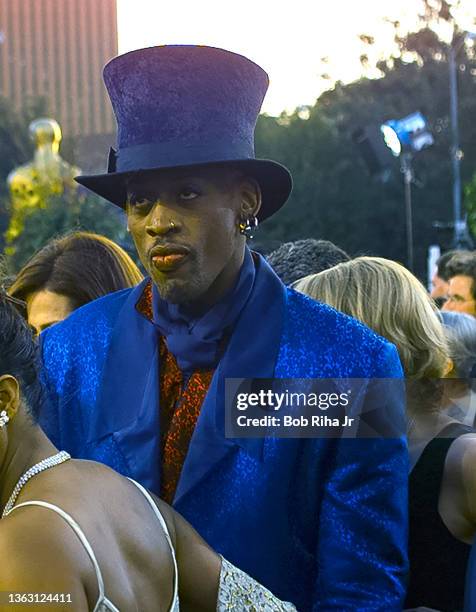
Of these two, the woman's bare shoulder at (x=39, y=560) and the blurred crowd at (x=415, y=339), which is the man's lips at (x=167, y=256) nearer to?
the blurred crowd at (x=415, y=339)

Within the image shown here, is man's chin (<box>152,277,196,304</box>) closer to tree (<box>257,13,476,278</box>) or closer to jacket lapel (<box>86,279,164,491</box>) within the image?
jacket lapel (<box>86,279,164,491</box>)

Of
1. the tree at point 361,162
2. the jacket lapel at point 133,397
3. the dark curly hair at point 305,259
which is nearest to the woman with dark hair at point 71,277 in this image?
the dark curly hair at point 305,259

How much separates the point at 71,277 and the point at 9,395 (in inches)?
83.6

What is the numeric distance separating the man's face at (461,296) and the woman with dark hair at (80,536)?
4.12 m

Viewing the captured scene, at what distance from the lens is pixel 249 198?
100 inches

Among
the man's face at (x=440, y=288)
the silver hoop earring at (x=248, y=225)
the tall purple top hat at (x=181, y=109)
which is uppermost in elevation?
the tall purple top hat at (x=181, y=109)

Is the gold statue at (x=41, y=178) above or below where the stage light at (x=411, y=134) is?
below

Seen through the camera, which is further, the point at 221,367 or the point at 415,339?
the point at 415,339

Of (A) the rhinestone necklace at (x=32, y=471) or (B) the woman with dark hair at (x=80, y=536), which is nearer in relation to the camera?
(B) the woman with dark hair at (x=80, y=536)

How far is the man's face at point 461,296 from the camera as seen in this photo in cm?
588

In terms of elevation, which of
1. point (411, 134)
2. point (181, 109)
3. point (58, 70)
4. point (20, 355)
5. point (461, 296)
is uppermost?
point (181, 109)

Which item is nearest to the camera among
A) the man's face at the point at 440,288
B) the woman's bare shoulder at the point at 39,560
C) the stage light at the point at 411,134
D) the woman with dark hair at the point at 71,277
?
the woman's bare shoulder at the point at 39,560

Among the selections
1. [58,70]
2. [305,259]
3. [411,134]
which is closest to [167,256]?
[305,259]

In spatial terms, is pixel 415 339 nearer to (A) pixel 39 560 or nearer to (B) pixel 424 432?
(B) pixel 424 432
